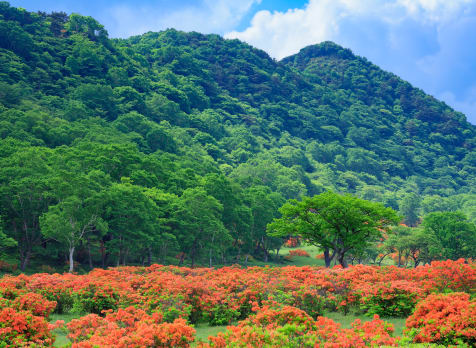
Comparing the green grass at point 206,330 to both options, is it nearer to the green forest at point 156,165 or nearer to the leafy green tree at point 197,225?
the green forest at point 156,165

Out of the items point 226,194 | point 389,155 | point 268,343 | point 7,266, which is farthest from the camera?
point 389,155

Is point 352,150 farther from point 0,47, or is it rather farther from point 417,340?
point 417,340

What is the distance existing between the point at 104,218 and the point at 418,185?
516 feet

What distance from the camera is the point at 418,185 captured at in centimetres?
16350

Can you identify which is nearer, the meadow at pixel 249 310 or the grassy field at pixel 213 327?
the meadow at pixel 249 310

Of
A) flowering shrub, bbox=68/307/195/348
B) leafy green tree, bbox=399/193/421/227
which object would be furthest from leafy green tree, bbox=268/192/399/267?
leafy green tree, bbox=399/193/421/227

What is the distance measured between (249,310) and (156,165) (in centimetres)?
3589

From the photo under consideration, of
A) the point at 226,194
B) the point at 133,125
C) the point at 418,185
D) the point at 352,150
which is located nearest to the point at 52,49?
the point at 133,125

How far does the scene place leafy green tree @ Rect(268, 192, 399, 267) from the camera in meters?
31.2

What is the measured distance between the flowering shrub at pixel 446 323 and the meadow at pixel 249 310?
1.0 inches

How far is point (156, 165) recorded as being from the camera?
49625mm

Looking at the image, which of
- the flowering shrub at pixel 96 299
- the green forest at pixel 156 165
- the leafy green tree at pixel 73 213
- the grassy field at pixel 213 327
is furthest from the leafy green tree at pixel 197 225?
the grassy field at pixel 213 327

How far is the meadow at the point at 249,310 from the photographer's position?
30.3 feet

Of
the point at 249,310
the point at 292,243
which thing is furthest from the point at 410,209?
the point at 249,310
